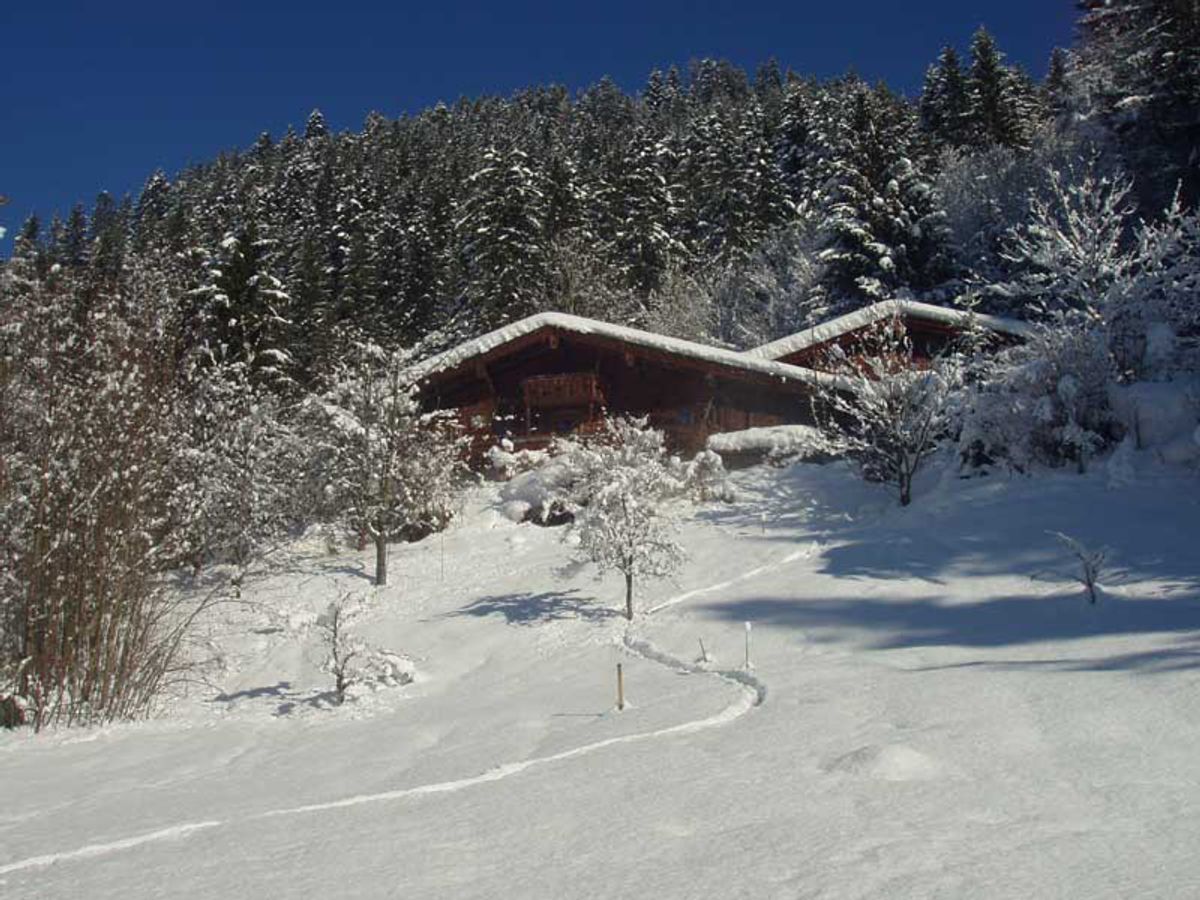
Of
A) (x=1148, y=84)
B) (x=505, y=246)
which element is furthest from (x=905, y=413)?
(x=505, y=246)

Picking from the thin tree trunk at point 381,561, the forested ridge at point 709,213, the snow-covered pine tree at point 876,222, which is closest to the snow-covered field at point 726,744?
the thin tree trunk at point 381,561

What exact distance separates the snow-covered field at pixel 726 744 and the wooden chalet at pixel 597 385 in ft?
30.9

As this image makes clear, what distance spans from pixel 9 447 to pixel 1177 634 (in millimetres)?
12575

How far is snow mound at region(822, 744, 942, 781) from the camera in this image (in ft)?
15.1

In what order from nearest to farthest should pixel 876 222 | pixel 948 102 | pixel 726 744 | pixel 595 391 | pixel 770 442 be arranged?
pixel 726 744 → pixel 770 442 → pixel 595 391 → pixel 876 222 → pixel 948 102

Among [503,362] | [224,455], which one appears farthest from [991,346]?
[224,455]

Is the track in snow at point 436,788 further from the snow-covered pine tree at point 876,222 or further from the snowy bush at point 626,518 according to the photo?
the snow-covered pine tree at point 876,222

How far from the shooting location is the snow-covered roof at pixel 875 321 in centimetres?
2327

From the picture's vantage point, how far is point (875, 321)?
76.1ft

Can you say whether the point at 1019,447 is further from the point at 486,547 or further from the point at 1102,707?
the point at 1102,707

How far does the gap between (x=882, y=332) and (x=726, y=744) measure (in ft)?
63.7

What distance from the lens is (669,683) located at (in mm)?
9172

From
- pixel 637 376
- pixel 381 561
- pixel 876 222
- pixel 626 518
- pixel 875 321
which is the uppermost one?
pixel 876 222

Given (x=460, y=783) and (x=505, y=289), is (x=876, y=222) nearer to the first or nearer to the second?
(x=505, y=289)
